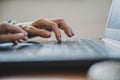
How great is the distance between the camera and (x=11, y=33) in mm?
433

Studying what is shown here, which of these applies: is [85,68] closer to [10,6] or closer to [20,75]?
[20,75]

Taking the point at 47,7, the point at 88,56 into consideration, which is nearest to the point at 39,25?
the point at 88,56

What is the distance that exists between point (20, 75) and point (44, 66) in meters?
0.03

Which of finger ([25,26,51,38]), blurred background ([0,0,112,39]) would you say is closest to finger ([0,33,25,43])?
finger ([25,26,51,38])

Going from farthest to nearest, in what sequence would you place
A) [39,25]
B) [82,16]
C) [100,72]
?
[82,16]
[39,25]
[100,72]

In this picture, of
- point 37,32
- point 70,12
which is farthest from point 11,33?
point 70,12

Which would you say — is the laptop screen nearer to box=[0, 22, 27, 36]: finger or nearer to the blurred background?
box=[0, 22, 27, 36]: finger

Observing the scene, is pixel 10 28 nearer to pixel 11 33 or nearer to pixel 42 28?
pixel 11 33

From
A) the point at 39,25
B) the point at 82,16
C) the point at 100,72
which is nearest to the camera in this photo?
the point at 100,72

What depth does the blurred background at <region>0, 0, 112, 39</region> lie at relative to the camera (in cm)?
139

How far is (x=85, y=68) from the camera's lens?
0.74 feet

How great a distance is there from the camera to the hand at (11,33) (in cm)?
40

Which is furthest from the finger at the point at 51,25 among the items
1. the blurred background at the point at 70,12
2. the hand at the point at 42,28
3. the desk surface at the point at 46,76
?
the blurred background at the point at 70,12

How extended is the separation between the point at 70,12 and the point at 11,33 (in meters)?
1.00
